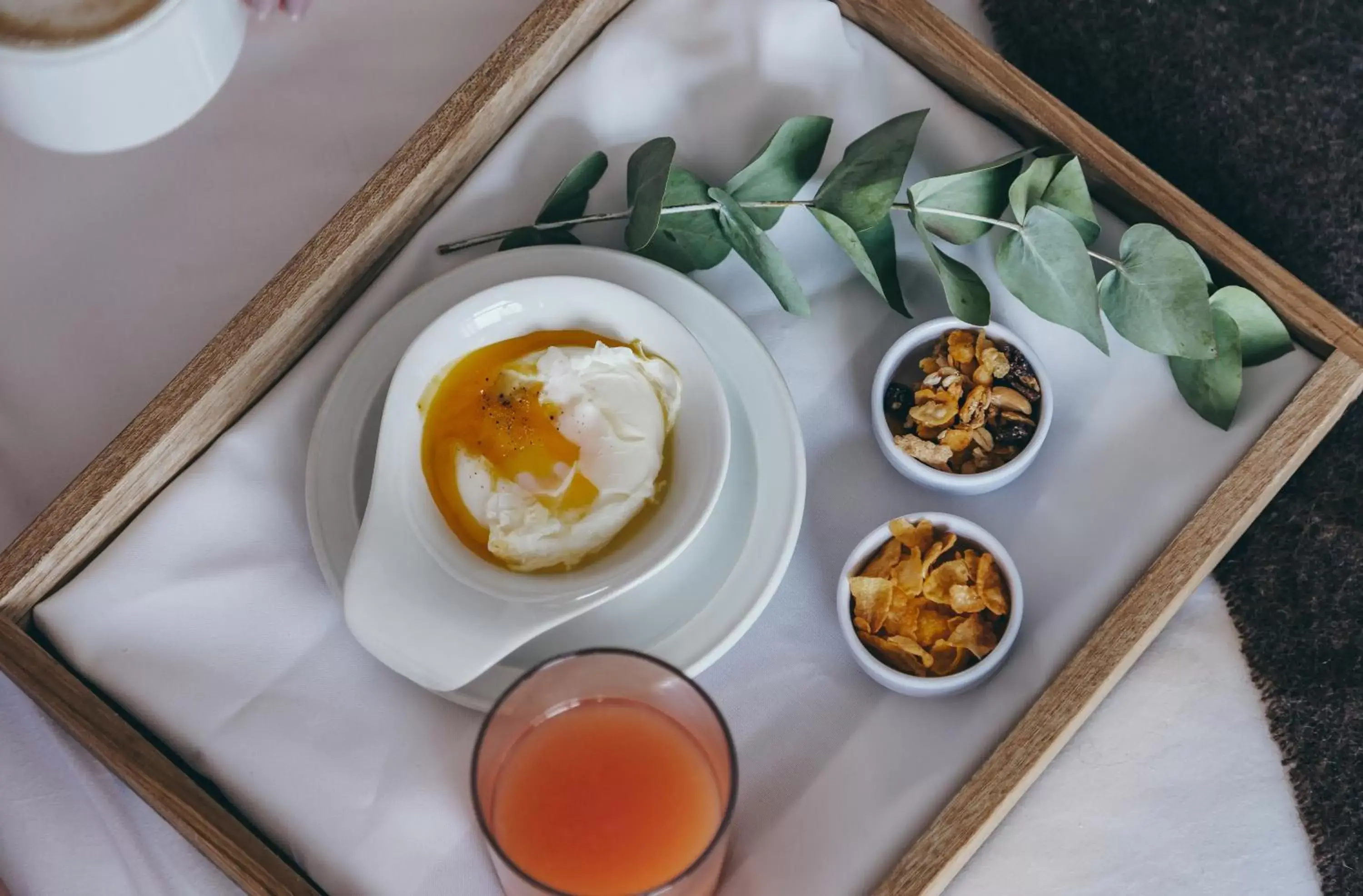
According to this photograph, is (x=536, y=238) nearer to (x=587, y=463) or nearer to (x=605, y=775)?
(x=587, y=463)

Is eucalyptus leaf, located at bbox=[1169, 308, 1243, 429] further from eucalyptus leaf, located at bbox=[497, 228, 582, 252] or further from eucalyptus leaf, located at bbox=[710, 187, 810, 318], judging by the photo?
eucalyptus leaf, located at bbox=[497, 228, 582, 252]

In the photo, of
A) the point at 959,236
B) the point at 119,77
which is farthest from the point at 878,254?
the point at 119,77

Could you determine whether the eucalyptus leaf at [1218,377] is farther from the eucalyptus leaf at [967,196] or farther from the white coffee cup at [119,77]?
the white coffee cup at [119,77]

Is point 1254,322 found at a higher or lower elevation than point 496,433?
lower

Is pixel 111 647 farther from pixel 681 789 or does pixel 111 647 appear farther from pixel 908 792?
pixel 908 792

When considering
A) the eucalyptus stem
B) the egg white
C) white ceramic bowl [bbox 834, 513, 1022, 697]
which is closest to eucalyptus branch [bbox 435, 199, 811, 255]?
the eucalyptus stem

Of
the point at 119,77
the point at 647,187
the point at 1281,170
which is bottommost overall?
the point at 1281,170

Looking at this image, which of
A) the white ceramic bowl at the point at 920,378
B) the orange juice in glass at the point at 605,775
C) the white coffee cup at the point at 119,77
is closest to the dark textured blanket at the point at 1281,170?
the white ceramic bowl at the point at 920,378

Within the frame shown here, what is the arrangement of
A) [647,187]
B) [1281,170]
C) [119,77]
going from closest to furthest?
[119,77]
[647,187]
[1281,170]
